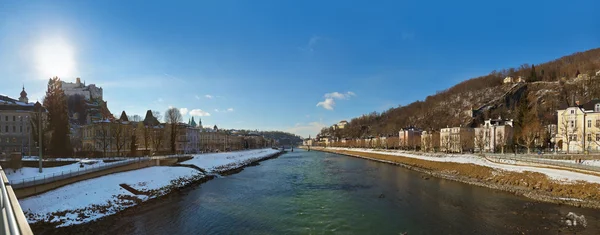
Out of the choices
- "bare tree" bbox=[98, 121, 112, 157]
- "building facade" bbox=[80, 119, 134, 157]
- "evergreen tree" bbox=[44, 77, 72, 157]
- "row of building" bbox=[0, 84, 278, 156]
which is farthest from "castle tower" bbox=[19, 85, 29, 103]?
"evergreen tree" bbox=[44, 77, 72, 157]

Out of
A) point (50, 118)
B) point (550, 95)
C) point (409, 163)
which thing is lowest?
point (409, 163)

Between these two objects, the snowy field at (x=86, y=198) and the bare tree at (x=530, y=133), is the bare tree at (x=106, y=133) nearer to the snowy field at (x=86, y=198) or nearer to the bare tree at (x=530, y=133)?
the snowy field at (x=86, y=198)

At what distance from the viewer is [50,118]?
44469 millimetres

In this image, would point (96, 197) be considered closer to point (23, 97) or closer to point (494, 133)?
point (23, 97)

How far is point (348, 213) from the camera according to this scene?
21.1 metres

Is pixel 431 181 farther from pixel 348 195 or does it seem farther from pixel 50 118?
pixel 50 118

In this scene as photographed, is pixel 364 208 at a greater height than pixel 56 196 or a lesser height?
lesser

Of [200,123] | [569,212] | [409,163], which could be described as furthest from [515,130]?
[200,123]

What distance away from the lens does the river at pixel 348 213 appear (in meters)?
17.5

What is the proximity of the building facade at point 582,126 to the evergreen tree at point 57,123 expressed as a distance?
79.7 m

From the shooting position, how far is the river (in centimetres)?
1755

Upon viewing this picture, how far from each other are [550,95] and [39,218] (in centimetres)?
16552

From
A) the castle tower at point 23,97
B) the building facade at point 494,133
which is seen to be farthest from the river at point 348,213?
the castle tower at point 23,97

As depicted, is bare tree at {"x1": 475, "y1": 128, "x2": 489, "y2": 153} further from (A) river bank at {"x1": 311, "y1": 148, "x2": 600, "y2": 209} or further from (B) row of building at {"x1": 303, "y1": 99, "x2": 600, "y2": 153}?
(A) river bank at {"x1": 311, "y1": 148, "x2": 600, "y2": 209}
